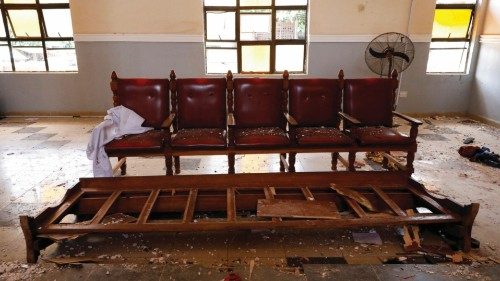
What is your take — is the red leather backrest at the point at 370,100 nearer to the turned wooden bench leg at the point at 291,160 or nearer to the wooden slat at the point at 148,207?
the turned wooden bench leg at the point at 291,160

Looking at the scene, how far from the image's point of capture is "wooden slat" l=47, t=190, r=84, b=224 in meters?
2.23

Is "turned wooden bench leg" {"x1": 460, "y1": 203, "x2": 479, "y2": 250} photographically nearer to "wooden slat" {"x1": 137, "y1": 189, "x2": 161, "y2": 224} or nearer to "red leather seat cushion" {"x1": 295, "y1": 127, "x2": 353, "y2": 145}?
"red leather seat cushion" {"x1": 295, "y1": 127, "x2": 353, "y2": 145}

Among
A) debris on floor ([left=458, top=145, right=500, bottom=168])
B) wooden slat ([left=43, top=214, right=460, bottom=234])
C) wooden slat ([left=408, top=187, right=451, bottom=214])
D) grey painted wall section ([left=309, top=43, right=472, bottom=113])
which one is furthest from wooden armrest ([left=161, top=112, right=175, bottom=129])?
debris on floor ([left=458, top=145, right=500, bottom=168])

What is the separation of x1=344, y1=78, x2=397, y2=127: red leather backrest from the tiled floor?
679 millimetres

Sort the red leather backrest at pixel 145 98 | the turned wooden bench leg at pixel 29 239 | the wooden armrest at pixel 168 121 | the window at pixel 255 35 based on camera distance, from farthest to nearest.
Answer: the window at pixel 255 35 → the red leather backrest at pixel 145 98 → the wooden armrest at pixel 168 121 → the turned wooden bench leg at pixel 29 239

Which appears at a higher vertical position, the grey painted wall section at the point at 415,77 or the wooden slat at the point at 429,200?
the grey painted wall section at the point at 415,77

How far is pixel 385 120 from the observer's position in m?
3.48

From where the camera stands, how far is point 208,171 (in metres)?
3.78

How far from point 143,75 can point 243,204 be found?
162 inches

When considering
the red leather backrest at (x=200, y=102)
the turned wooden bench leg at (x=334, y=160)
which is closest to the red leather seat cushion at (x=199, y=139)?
the red leather backrest at (x=200, y=102)

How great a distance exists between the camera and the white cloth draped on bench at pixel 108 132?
9.71 ft

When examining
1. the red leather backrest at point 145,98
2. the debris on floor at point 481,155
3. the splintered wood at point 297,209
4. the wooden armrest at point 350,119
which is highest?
the red leather backrest at point 145,98

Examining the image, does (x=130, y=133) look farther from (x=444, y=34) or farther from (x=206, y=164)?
(x=444, y=34)

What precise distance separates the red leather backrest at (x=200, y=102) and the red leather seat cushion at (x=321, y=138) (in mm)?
839
